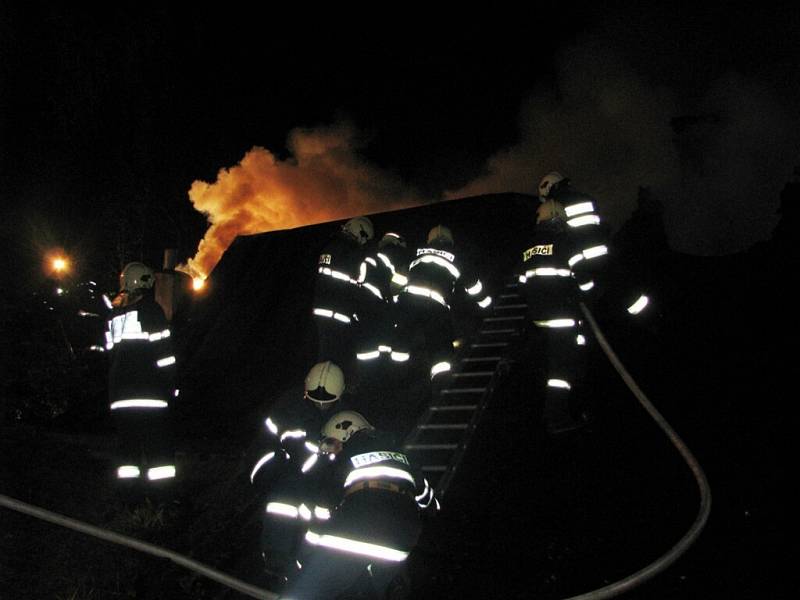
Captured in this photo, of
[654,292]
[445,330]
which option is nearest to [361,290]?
[445,330]

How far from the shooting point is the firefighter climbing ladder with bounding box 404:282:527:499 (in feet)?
16.5

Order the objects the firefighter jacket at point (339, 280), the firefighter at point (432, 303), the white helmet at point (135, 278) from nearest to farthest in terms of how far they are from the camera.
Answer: the firefighter at point (432, 303), the white helmet at point (135, 278), the firefighter jacket at point (339, 280)

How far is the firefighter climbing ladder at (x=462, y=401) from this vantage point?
5020mm

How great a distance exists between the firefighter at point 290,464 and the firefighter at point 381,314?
1.51 meters

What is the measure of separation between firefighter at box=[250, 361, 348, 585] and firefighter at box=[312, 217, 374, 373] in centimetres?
201

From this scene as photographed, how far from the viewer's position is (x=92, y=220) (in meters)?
17.1

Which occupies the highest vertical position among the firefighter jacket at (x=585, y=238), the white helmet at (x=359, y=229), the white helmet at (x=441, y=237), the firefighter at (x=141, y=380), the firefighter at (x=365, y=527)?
the white helmet at (x=359, y=229)

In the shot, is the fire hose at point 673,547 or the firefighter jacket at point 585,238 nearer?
the fire hose at point 673,547

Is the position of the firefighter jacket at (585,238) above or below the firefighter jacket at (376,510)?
above

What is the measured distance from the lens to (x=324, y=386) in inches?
181

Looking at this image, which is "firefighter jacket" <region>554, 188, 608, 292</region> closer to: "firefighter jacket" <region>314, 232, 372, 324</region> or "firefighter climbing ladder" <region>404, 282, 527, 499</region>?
"firefighter climbing ladder" <region>404, 282, 527, 499</region>

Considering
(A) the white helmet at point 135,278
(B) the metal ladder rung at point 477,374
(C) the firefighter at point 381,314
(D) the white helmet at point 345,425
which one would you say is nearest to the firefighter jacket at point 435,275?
(C) the firefighter at point 381,314

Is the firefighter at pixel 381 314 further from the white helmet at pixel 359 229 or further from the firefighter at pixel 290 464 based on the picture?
the firefighter at pixel 290 464

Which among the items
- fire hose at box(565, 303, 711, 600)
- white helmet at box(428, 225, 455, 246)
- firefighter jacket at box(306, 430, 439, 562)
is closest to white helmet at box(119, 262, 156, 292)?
white helmet at box(428, 225, 455, 246)
